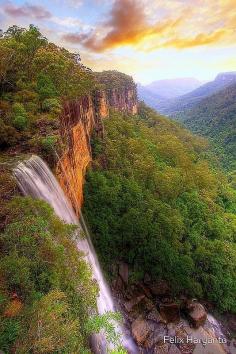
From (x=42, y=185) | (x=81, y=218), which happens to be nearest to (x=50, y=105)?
(x=42, y=185)

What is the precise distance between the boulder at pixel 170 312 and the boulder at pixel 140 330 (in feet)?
5.95

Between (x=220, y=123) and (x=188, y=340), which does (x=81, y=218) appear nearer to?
(x=188, y=340)

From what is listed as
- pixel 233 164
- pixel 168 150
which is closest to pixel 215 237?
pixel 168 150

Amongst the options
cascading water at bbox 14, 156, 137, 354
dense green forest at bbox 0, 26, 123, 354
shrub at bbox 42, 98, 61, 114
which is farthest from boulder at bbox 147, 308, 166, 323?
shrub at bbox 42, 98, 61, 114

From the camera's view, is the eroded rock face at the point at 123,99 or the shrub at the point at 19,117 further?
the eroded rock face at the point at 123,99

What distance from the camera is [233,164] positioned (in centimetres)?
8394

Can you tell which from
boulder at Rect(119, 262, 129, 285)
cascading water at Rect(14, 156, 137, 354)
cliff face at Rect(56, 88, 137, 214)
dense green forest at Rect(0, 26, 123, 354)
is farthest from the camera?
boulder at Rect(119, 262, 129, 285)

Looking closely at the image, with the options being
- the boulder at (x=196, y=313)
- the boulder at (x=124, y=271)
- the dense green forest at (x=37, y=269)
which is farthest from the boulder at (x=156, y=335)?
the dense green forest at (x=37, y=269)

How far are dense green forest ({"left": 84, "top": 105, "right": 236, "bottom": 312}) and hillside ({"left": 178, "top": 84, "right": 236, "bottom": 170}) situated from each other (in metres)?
51.5

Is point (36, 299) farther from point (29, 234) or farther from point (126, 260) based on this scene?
point (126, 260)

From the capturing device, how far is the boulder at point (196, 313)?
26.9m

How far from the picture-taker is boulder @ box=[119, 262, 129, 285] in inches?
1101

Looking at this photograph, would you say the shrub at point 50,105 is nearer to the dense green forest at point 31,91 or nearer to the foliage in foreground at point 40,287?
the dense green forest at point 31,91

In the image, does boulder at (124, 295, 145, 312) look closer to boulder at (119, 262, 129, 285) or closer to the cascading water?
boulder at (119, 262, 129, 285)
